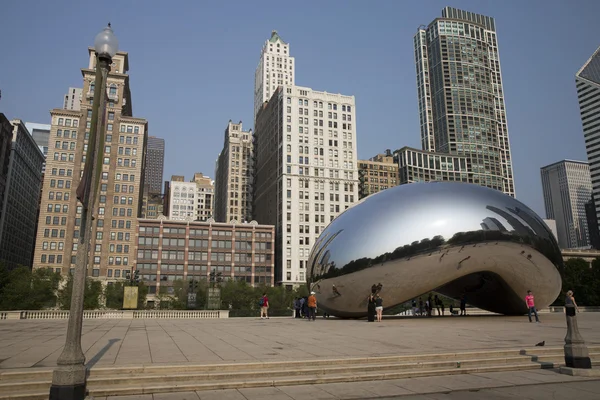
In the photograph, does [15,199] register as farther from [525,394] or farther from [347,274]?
[525,394]

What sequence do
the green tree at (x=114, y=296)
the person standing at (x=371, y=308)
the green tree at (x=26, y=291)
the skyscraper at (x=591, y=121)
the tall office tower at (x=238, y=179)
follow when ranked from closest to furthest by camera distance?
the person standing at (x=371, y=308)
the green tree at (x=26, y=291)
the green tree at (x=114, y=296)
the tall office tower at (x=238, y=179)
the skyscraper at (x=591, y=121)

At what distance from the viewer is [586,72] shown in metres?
172

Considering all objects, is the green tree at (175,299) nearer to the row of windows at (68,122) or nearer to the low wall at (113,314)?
the low wall at (113,314)

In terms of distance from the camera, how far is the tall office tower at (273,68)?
186538 mm

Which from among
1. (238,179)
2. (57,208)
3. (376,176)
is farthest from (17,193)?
(376,176)

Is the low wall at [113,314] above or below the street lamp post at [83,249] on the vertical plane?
below

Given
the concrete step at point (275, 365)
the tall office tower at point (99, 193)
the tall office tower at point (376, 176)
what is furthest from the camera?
the tall office tower at point (376, 176)

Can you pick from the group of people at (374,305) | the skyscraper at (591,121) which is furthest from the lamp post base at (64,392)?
the skyscraper at (591,121)

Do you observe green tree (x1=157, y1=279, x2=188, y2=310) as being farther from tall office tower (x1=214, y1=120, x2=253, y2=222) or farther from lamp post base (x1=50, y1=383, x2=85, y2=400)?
lamp post base (x1=50, y1=383, x2=85, y2=400)

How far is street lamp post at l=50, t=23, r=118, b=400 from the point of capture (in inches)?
316

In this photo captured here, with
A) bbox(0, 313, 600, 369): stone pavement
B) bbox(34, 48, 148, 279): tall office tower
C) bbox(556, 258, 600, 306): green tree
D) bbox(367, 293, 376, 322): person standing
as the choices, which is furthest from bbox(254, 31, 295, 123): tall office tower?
bbox(0, 313, 600, 369): stone pavement

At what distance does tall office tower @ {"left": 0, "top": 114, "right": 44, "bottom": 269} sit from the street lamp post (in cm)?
13065

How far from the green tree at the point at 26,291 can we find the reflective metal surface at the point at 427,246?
62218 millimetres

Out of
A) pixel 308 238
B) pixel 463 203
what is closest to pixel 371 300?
pixel 463 203
